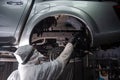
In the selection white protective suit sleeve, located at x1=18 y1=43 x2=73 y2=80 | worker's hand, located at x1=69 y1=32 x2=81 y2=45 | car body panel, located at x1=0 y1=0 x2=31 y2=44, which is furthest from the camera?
car body panel, located at x1=0 y1=0 x2=31 y2=44

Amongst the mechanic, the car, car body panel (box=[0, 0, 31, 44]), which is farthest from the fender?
the mechanic

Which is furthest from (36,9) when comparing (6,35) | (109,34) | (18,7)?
(109,34)

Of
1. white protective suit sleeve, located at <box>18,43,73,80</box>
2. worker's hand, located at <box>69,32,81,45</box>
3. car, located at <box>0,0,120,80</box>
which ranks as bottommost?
white protective suit sleeve, located at <box>18,43,73,80</box>

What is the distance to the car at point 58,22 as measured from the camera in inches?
92.7

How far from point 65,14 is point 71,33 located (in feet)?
0.97

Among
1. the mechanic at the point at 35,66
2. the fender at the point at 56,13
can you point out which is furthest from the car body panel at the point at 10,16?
the mechanic at the point at 35,66

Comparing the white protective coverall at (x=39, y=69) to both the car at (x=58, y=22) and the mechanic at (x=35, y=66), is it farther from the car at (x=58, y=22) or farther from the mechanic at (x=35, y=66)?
the car at (x=58, y=22)

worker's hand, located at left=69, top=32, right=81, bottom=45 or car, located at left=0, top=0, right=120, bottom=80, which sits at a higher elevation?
car, located at left=0, top=0, right=120, bottom=80

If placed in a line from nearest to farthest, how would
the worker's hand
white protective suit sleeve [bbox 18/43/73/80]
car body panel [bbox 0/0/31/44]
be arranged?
1. white protective suit sleeve [bbox 18/43/73/80]
2. the worker's hand
3. car body panel [bbox 0/0/31/44]

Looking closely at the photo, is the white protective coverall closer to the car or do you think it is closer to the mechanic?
the mechanic

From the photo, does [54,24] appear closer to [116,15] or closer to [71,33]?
[71,33]

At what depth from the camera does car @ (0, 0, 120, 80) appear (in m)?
2.36

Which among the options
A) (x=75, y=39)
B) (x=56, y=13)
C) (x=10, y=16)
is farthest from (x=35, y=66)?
(x=10, y=16)

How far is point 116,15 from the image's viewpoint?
2.39m
